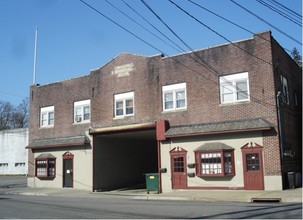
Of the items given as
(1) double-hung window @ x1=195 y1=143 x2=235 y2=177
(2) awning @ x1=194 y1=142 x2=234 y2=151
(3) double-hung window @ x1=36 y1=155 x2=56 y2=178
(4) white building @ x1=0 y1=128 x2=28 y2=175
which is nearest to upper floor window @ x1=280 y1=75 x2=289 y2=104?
(2) awning @ x1=194 y1=142 x2=234 y2=151

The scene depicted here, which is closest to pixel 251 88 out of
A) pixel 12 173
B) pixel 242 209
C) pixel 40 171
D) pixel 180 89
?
pixel 180 89

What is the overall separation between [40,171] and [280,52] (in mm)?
19573

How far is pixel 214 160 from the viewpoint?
70.7 ft

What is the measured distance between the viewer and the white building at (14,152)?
4884cm

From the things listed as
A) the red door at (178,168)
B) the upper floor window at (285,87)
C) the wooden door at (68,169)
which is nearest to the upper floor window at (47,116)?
the wooden door at (68,169)

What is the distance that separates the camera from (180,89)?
23719 mm

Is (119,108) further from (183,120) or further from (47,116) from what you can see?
(47,116)

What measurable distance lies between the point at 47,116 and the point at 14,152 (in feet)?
71.3

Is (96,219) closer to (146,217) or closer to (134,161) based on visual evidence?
(146,217)

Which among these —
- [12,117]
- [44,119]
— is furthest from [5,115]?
[44,119]

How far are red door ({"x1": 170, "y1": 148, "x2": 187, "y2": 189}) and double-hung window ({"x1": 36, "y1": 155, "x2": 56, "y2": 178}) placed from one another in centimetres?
1061

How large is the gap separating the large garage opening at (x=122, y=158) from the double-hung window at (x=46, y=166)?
4.22 metres

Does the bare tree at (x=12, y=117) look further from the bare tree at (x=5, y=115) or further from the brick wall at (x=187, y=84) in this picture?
the brick wall at (x=187, y=84)

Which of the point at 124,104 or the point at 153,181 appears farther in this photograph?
the point at 124,104
